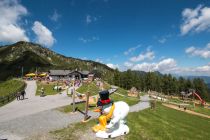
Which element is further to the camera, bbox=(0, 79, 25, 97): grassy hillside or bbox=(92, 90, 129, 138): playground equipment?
bbox=(0, 79, 25, 97): grassy hillside

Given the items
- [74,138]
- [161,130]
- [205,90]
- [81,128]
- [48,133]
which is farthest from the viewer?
[205,90]

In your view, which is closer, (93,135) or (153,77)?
(93,135)

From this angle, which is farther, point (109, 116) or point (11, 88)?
point (11, 88)

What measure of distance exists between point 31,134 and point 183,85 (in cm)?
10286

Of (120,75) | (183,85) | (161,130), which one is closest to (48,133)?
(161,130)

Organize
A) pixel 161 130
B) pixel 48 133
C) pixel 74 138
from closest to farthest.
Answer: pixel 74 138
pixel 48 133
pixel 161 130

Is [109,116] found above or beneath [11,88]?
beneath

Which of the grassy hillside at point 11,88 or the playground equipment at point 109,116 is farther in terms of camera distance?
the grassy hillside at point 11,88

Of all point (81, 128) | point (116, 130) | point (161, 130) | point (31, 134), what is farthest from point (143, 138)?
point (31, 134)

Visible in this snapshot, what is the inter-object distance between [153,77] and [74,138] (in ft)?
315

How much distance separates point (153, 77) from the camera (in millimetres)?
105500

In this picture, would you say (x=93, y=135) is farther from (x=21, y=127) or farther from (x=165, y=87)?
(x=165, y=87)

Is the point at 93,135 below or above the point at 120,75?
below

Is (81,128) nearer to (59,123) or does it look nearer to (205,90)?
(59,123)
